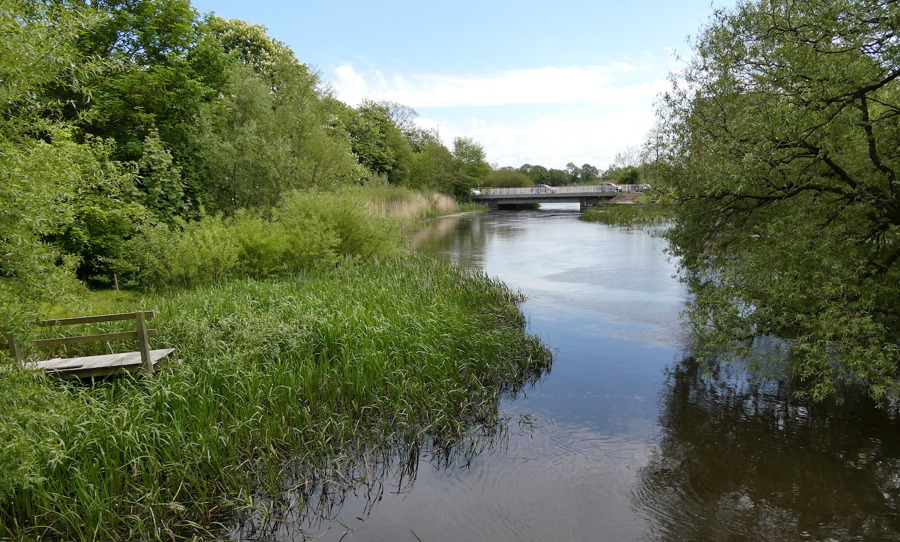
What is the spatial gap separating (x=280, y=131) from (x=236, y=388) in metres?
13.9

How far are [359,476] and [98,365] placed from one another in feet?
11.3

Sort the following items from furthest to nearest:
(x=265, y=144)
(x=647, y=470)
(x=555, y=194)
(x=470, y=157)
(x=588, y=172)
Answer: (x=588, y=172)
(x=470, y=157)
(x=555, y=194)
(x=265, y=144)
(x=647, y=470)

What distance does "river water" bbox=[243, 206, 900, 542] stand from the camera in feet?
17.1

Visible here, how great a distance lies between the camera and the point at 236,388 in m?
6.55

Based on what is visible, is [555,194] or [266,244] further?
[555,194]

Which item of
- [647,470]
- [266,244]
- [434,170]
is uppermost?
[434,170]

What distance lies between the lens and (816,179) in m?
7.07

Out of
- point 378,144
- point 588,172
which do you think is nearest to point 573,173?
point 588,172

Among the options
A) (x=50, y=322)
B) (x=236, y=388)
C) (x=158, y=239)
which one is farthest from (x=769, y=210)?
(x=158, y=239)

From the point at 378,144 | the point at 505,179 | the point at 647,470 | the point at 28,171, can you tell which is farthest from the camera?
the point at 505,179

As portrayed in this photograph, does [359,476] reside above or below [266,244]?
below

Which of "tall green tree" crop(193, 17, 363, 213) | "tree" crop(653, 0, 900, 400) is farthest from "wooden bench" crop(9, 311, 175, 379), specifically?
"tall green tree" crop(193, 17, 363, 213)

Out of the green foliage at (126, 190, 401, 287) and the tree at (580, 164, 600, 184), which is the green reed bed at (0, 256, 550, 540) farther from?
the tree at (580, 164, 600, 184)

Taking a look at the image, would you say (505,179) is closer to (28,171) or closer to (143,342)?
(143,342)
